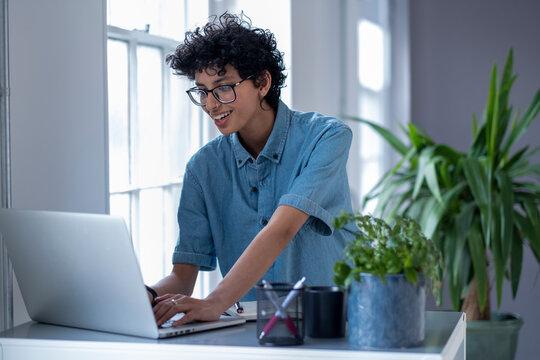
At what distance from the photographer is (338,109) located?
3.88 meters

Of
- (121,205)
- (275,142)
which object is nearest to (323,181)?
(275,142)

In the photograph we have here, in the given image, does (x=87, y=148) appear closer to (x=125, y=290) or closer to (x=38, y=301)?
(x=38, y=301)

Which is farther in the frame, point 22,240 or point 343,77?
point 343,77

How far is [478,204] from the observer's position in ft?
10.6

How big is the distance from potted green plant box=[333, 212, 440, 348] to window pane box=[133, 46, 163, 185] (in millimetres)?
1333

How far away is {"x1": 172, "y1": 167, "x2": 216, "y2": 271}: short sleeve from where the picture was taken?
5.86ft

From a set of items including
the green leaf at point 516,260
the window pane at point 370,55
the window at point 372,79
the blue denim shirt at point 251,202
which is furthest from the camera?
the window pane at point 370,55

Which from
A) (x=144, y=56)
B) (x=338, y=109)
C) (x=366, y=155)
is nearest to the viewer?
(x=144, y=56)

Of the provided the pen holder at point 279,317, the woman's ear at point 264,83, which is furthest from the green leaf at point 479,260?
the pen holder at point 279,317

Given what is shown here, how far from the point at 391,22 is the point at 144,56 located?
10.1ft

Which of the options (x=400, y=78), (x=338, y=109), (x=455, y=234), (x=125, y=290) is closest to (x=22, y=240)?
(x=125, y=290)

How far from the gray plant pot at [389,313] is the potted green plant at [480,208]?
2155mm

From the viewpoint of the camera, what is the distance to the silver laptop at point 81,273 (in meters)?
1.17

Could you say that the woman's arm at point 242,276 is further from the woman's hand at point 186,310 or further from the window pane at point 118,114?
the window pane at point 118,114
